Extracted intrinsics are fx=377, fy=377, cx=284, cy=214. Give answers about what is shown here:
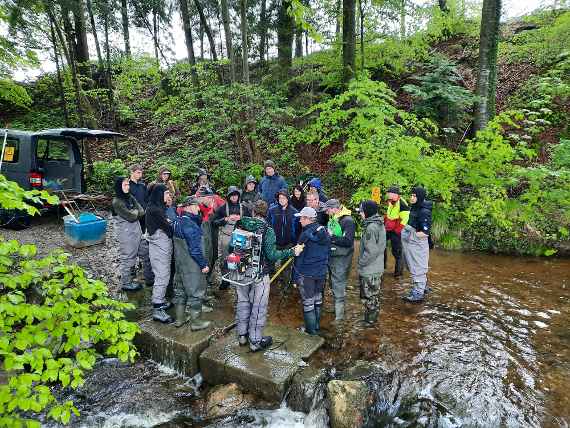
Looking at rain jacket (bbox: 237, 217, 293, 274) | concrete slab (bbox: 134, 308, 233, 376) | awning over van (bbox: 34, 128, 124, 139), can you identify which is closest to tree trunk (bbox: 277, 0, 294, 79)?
awning over van (bbox: 34, 128, 124, 139)

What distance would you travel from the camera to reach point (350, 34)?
12.1 m

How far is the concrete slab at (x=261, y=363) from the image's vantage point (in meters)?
4.54

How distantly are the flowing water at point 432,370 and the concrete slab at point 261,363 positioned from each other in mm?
195

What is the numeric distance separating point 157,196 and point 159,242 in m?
0.67

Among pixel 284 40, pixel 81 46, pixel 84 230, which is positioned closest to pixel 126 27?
pixel 81 46

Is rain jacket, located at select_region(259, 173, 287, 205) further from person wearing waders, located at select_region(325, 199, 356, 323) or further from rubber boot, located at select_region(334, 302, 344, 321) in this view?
rubber boot, located at select_region(334, 302, 344, 321)

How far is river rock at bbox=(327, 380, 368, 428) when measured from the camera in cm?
420

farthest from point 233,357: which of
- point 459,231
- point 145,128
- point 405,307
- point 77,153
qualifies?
point 145,128

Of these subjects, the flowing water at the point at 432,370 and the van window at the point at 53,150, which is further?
the van window at the point at 53,150

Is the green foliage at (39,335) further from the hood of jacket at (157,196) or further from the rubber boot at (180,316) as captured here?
the rubber boot at (180,316)

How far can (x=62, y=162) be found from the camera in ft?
33.9

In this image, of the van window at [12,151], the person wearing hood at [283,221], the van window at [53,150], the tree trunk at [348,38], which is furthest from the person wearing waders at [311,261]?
the tree trunk at [348,38]

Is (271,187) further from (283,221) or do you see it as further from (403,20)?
(403,20)

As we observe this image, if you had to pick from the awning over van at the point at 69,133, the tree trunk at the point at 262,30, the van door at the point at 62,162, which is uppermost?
the tree trunk at the point at 262,30
